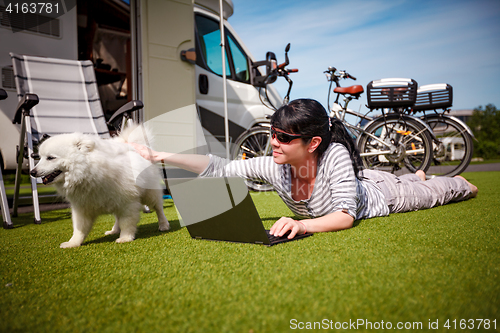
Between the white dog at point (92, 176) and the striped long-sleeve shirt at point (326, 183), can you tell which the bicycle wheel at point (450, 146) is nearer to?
the striped long-sleeve shirt at point (326, 183)

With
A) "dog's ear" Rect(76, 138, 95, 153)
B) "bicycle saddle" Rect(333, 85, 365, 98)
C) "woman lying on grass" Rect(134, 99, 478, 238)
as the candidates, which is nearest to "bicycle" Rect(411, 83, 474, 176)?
"bicycle saddle" Rect(333, 85, 365, 98)

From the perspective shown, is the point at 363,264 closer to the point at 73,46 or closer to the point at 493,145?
the point at 73,46

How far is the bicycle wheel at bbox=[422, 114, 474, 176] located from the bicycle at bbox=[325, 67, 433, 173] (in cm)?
46

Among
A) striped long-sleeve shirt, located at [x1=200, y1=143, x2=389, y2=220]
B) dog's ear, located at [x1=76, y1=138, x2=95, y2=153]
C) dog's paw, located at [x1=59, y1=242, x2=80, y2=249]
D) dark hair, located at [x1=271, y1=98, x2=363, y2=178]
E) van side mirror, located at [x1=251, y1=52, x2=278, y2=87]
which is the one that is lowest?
dog's paw, located at [x1=59, y1=242, x2=80, y2=249]

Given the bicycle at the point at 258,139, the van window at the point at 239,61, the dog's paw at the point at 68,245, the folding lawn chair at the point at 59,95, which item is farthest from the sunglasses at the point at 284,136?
the van window at the point at 239,61

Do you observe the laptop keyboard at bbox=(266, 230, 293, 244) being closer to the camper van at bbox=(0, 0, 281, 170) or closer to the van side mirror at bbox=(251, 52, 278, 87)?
the camper van at bbox=(0, 0, 281, 170)

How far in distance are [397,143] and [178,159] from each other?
321cm

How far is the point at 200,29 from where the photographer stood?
5285mm

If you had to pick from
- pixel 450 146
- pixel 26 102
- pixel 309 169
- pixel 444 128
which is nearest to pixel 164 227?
pixel 309 169

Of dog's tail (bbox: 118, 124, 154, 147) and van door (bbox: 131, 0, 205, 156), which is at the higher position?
van door (bbox: 131, 0, 205, 156)

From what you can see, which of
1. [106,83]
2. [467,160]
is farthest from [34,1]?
[467,160]

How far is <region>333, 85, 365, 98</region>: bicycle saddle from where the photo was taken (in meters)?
4.23

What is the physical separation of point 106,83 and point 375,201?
19.2 feet

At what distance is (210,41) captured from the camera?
5414 mm
